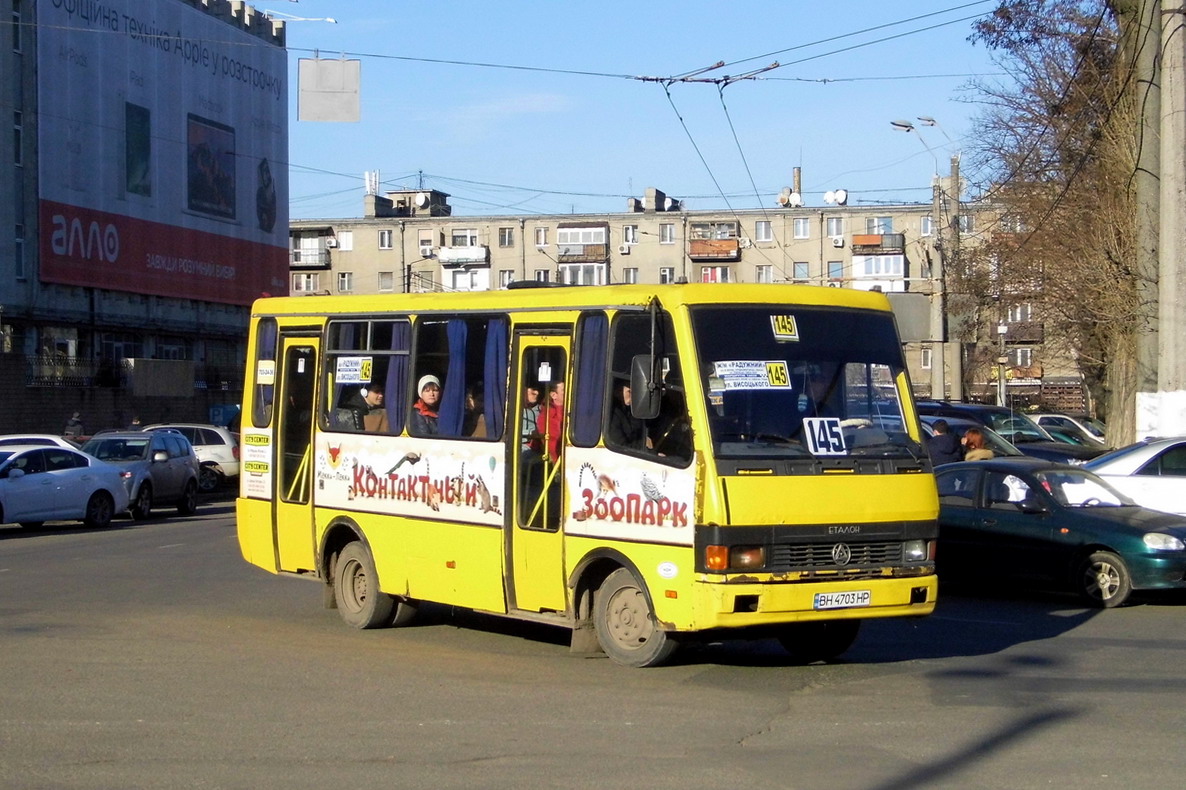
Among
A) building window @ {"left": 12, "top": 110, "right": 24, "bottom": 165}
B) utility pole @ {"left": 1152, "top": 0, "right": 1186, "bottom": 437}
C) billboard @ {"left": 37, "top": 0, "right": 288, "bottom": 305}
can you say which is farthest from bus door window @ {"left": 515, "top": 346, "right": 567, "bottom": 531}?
building window @ {"left": 12, "top": 110, "right": 24, "bottom": 165}

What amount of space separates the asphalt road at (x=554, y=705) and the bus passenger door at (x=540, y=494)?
570mm

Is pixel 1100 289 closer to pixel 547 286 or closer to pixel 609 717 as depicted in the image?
pixel 547 286

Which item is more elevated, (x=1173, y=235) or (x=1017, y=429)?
(x=1173, y=235)

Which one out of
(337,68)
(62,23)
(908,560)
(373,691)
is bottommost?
(373,691)

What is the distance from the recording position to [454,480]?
11.5 metres

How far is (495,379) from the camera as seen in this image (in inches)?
446

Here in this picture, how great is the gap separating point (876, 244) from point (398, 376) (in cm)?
7020

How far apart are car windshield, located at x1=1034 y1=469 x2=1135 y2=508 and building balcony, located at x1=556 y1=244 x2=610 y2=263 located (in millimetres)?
70036

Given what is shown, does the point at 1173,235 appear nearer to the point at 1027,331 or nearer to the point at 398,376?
the point at 398,376

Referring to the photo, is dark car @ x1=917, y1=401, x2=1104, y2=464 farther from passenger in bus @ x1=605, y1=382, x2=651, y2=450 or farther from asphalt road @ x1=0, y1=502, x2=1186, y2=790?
passenger in bus @ x1=605, y1=382, x2=651, y2=450

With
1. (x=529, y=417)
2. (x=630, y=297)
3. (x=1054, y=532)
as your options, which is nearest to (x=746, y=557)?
(x=630, y=297)

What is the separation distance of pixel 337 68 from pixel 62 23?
34709mm

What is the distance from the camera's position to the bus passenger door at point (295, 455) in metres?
13.2

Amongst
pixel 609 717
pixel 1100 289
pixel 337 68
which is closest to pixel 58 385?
pixel 337 68
